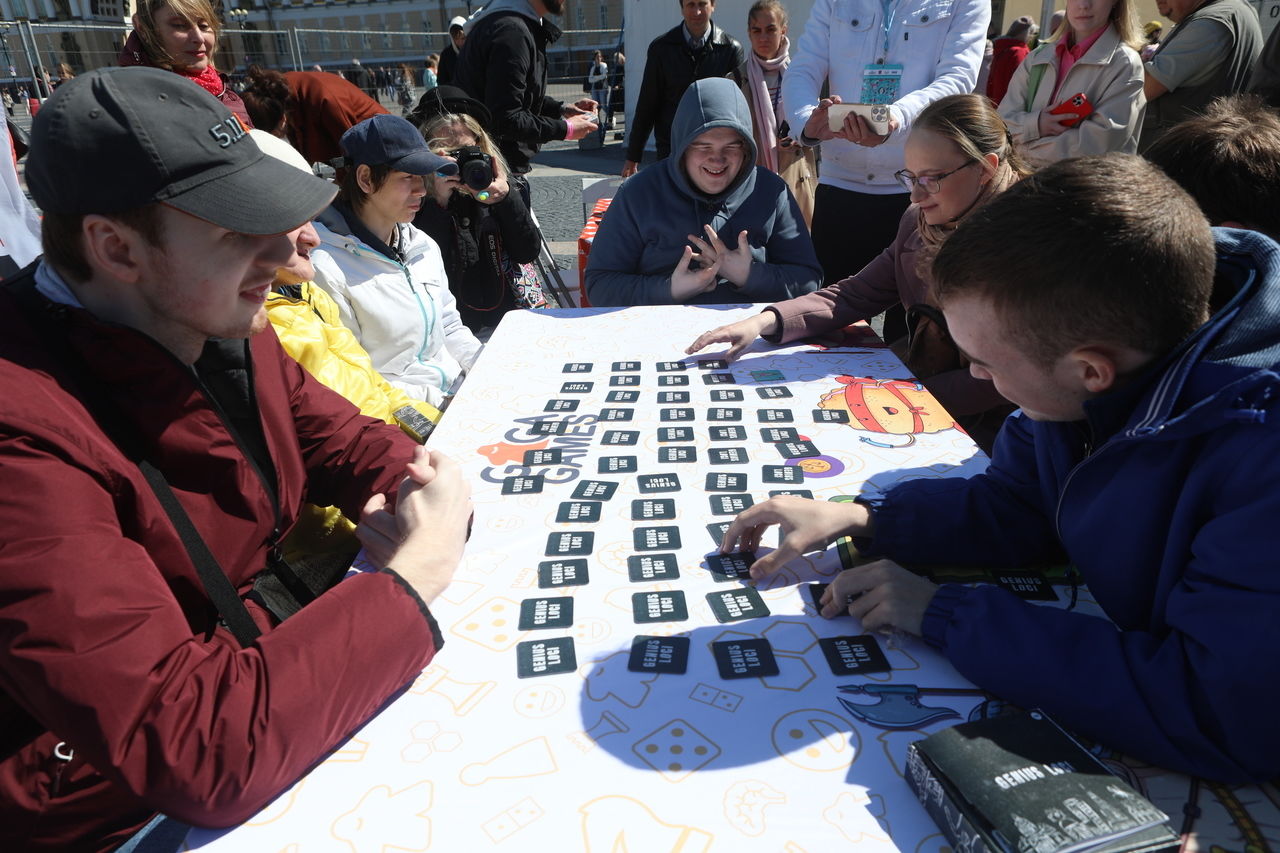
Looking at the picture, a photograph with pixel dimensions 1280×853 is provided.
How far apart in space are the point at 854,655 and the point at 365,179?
2.13 meters

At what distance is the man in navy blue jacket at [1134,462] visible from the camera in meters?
0.85

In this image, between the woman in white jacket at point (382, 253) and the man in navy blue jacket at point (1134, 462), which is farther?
the woman in white jacket at point (382, 253)

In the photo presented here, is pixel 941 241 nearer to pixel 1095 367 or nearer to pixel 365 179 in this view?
pixel 1095 367

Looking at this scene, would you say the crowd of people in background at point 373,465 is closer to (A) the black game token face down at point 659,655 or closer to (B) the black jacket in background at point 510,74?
(A) the black game token face down at point 659,655

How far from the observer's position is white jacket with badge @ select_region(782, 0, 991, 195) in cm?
298

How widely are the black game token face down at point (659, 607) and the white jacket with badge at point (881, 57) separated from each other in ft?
7.62

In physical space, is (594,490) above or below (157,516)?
below

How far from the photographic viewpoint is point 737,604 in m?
1.19

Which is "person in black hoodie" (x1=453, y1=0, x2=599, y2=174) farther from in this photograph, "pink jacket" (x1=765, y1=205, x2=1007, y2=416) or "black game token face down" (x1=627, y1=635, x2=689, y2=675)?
"black game token face down" (x1=627, y1=635, x2=689, y2=675)

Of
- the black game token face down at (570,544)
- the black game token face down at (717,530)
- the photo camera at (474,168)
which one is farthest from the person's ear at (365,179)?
the black game token face down at (717,530)

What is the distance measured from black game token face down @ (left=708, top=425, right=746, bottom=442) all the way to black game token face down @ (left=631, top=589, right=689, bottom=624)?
0.56 m

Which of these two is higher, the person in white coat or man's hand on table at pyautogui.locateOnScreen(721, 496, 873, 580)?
the person in white coat

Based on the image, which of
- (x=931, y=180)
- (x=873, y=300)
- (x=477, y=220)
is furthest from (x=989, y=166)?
(x=477, y=220)

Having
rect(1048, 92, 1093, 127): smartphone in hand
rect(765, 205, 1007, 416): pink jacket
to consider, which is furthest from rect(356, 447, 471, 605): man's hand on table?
rect(1048, 92, 1093, 127): smartphone in hand
